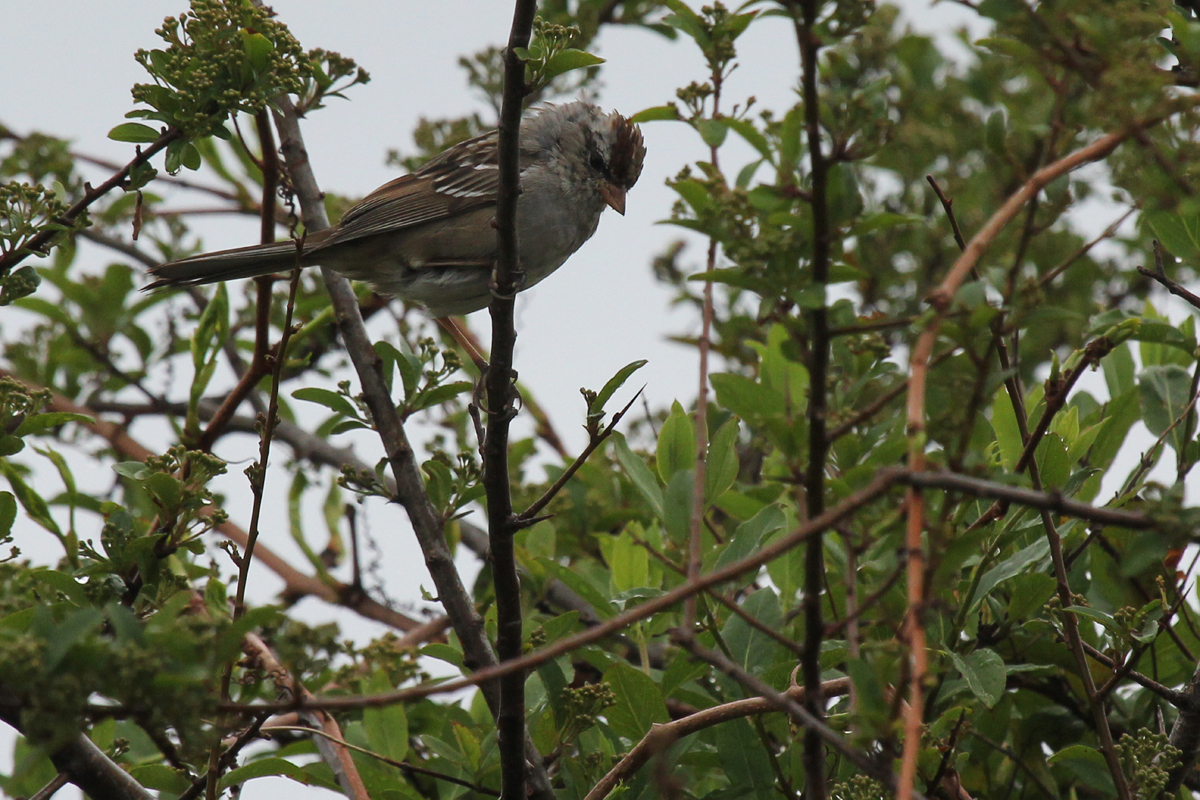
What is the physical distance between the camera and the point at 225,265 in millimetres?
4434

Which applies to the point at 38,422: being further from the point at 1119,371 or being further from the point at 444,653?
the point at 1119,371

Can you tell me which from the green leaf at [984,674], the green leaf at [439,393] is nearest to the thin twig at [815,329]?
the green leaf at [984,674]

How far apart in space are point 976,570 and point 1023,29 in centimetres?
140

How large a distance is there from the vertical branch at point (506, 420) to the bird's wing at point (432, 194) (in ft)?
6.84

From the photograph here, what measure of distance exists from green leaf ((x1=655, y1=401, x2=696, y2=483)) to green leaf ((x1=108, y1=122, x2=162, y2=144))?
144 centimetres

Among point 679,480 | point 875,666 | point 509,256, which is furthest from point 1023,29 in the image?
point 509,256

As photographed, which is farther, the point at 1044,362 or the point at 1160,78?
the point at 1044,362

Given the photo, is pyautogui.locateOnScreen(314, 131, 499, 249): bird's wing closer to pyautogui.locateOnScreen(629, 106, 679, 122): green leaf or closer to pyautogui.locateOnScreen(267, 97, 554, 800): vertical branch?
pyautogui.locateOnScreen(267, 97, 554, 800): vertical branch

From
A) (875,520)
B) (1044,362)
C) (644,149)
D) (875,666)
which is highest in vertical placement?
(644,149)

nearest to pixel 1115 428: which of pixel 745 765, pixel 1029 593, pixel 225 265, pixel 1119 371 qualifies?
pixel 1119 371

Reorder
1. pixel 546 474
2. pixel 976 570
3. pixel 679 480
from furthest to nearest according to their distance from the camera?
pixel 546 474
pixel 976 570
pixel 679 480

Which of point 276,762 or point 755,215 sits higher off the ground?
point 755,215

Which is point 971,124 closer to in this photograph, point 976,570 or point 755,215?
point 976,570

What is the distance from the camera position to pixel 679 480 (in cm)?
242
